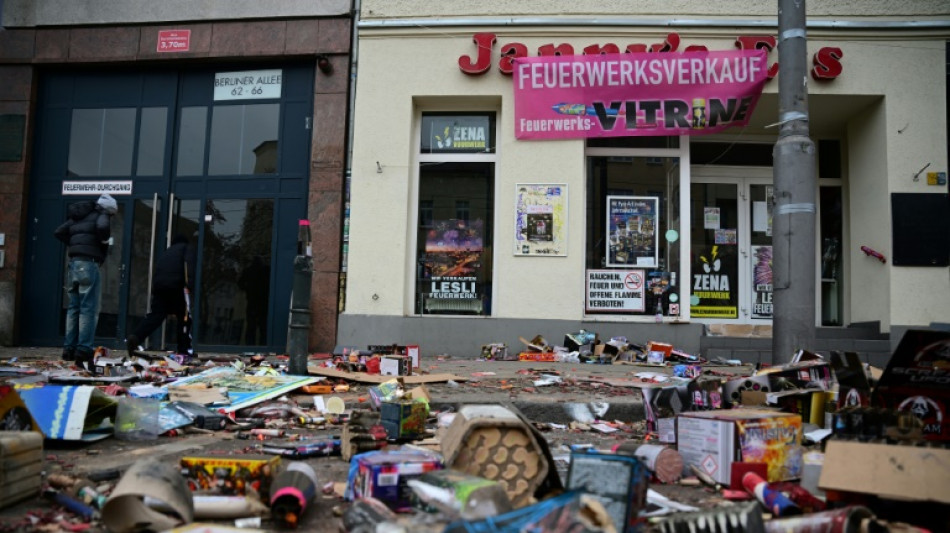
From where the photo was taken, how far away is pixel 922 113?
932cm

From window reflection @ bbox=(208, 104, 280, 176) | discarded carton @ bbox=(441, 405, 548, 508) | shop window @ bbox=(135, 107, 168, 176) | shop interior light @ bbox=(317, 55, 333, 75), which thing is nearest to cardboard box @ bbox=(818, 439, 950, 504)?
discarded carton @ bbox=(441, 405, 548, 508)

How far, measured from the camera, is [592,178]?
10.1 metres

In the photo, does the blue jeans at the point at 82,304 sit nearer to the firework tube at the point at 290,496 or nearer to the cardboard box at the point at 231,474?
the cardboard box at the point at 231,474

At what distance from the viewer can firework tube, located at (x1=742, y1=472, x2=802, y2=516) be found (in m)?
2.62

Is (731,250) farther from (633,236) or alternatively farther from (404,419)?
(404,419)

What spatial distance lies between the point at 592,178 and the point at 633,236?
113cm

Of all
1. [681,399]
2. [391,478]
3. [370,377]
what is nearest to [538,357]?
[370,377]

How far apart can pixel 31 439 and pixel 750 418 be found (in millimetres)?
3396

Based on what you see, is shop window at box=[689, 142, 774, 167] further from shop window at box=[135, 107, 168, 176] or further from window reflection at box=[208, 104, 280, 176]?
shop window at box=[135, 107, 168, 176]

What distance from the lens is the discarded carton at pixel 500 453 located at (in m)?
2.76

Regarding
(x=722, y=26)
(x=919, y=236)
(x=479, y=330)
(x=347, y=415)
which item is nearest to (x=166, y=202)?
(x=479, y=330)

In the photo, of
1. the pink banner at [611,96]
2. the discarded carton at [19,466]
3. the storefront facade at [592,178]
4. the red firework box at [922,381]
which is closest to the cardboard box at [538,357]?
the storefront facade at [592,178]

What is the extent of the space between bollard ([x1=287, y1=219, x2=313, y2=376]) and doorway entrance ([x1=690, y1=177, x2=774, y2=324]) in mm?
6674

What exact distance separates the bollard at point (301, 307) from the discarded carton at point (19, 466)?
314 centimetres
